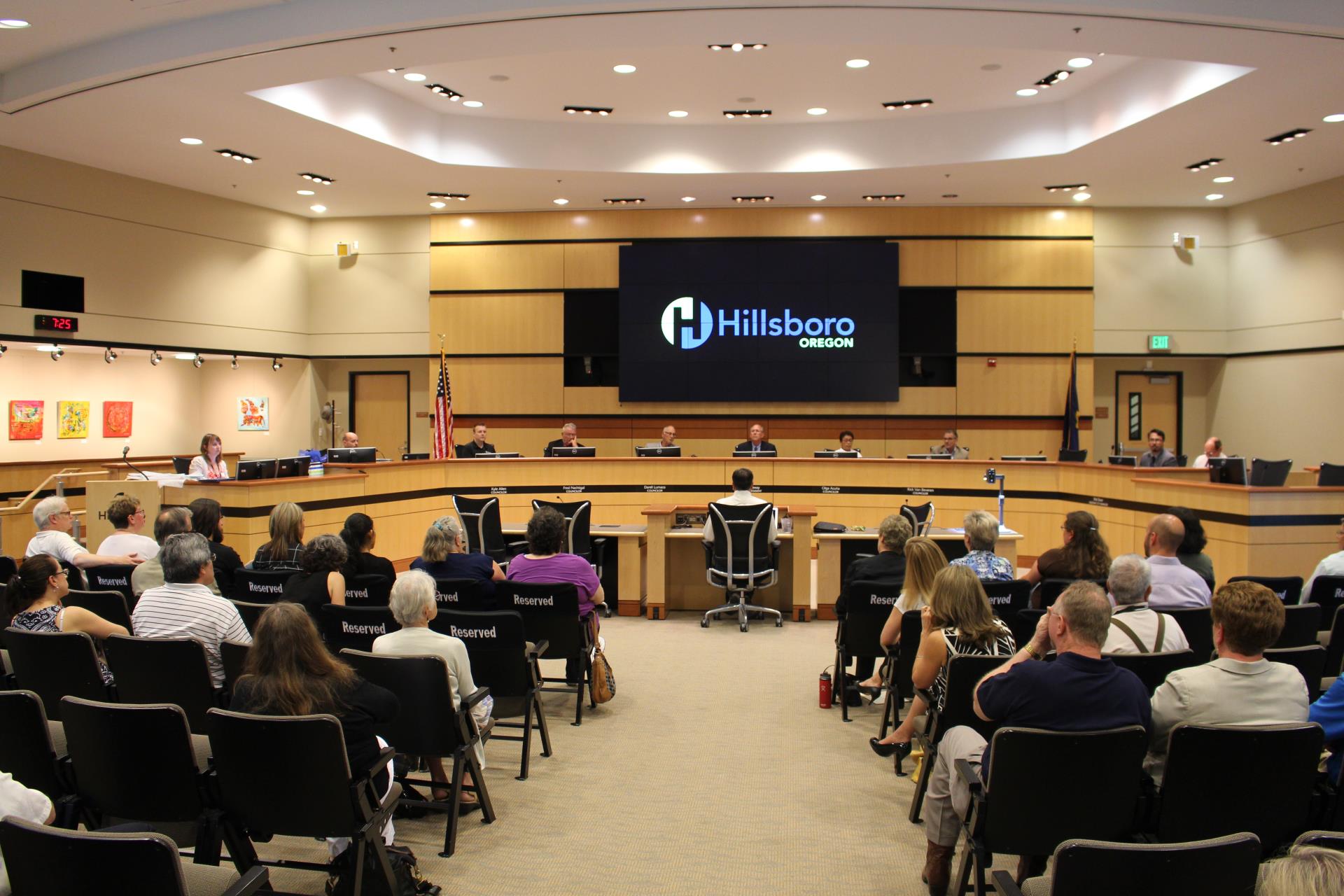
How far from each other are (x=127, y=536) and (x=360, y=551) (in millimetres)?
1606

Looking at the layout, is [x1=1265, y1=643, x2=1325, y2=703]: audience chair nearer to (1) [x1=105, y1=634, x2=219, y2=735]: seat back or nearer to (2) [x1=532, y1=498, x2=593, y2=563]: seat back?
(1) [x1=105, y1=634, x2=219, y2=735]: seat back

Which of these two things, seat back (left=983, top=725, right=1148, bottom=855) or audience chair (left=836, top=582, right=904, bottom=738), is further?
audience chair (left=836, top=582, right=904, bottom=738)

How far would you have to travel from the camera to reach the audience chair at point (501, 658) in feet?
14.1

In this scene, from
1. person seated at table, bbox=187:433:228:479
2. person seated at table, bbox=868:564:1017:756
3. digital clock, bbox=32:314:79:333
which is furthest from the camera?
digital clock, bbox=32:314:79:333

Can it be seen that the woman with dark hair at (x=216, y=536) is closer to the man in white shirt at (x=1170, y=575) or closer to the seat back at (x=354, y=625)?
the seat back at (x=354, y=625)

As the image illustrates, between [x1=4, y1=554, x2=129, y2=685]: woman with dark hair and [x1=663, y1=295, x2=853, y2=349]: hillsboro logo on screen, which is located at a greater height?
[x1=663, y1=295, x2=853, y2=349]: hillsboro logo on screen

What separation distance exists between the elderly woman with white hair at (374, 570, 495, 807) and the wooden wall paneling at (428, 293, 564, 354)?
929 cm

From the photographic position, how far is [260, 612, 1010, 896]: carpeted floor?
3.37m

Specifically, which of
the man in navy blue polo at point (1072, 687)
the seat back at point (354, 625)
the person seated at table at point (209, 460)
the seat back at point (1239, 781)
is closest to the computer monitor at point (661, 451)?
the person seated at table at point (209, 460)

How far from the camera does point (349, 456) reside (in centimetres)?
940

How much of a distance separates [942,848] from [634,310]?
10.0 metres

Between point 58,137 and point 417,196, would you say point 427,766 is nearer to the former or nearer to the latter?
point 58,137

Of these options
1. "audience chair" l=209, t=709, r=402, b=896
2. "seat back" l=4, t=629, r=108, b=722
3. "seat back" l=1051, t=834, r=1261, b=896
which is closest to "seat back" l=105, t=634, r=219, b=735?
"seat back" l=4, t=629, r=108, b=722

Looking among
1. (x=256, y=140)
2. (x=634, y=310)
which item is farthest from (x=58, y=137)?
(x=634, y=310)
